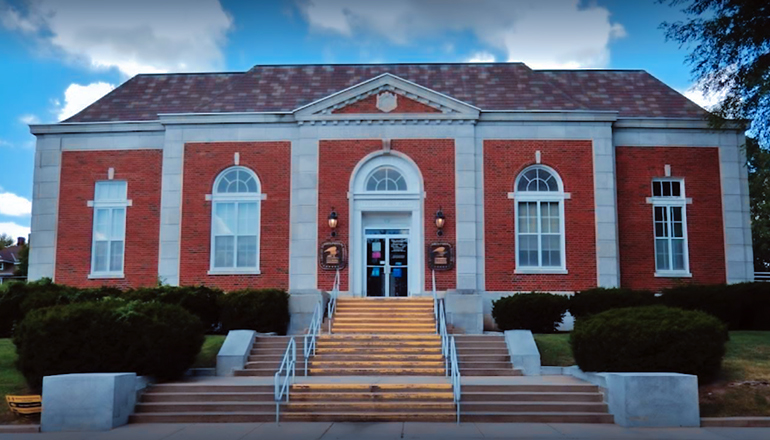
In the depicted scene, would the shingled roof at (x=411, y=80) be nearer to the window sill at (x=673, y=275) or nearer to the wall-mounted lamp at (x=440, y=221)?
the wall-mounted lamp at (x=440, y=221)

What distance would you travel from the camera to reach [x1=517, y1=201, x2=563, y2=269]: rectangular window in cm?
2378

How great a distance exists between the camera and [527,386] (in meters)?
13.8

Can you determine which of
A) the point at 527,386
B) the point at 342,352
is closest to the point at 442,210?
the point at 342,352

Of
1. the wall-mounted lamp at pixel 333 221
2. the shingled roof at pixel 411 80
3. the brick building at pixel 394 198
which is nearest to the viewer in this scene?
the wall-mounted lamp at pixel 333 221

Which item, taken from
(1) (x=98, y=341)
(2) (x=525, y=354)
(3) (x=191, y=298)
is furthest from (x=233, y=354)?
(2) (x=525, y=354)

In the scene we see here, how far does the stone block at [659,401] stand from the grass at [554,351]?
4.31 m

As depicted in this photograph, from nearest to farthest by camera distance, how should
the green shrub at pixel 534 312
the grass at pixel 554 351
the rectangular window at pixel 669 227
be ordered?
the grass at pixel 554 351, the green shrub at pixel 534 312, the rectangular window at pixel 669 227

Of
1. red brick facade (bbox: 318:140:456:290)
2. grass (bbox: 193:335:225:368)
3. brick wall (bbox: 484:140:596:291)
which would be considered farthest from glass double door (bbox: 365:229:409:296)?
grass (bbox: 193:335:225:368)

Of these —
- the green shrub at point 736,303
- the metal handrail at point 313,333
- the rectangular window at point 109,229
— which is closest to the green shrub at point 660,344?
the green shrub at point 736,303

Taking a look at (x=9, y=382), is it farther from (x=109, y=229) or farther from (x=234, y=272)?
(x=109, y=229)

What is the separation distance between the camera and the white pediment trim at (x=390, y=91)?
78.8 feet

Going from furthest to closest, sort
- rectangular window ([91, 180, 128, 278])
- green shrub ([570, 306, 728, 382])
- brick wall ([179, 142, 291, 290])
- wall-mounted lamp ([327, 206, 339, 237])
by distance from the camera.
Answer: rectangular window ([91, 180, 128, 278]) → brick wall ([179, 142, 291, 290]) → wall-mounted lamp ([327, 206, 339, 237]) → green shrub ([570, 306, 728, 382])

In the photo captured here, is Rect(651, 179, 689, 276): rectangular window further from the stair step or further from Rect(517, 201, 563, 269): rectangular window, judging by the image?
the stair step

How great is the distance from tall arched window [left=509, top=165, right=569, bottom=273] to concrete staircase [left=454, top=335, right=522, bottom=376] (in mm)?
5741
